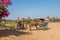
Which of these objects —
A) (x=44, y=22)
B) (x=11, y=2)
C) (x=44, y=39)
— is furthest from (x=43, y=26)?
(x=11, y=2)

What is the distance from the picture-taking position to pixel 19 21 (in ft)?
68.5

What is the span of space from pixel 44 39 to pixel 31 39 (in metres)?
0.98

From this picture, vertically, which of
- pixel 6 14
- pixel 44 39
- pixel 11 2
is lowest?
pixel 44 39

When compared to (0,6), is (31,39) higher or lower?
lower

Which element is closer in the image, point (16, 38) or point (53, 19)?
point (16, 38)

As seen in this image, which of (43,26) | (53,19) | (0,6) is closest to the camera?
(0,6)

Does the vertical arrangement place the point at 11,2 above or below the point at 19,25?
above

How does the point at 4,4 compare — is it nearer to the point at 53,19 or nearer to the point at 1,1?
the point at 1,1

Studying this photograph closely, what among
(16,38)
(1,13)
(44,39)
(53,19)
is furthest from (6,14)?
(53,19)

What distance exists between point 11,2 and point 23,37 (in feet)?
8.65

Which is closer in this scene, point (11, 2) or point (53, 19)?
point (11, 2)

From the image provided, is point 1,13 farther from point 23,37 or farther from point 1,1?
point 23,37

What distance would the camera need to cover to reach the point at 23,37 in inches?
538

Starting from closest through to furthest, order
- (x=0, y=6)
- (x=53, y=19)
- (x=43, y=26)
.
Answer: (x=0, y=6), (x=43, y=26), (x=53, y=19)
